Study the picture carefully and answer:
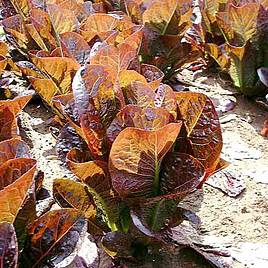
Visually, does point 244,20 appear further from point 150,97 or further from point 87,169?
point 87,169

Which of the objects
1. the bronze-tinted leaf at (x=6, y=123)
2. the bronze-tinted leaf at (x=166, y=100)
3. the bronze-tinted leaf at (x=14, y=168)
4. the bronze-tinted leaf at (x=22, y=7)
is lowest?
the bronze-tinted leaf at (x=22, y=7)

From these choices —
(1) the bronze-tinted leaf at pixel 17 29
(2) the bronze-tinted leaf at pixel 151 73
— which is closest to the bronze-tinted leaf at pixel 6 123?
(2) the bronze-tinted leaf at pixel 151 73

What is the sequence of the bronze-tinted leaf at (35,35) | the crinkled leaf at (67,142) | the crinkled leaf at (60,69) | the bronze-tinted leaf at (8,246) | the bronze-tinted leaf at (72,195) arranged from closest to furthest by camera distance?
the bronze-tinted leaf at (8,246) < the bronze-tinted leaf at (72,195) < the crinkled leaf at (67,142) < the crinkled leaf at (60,69) < the bronze-tinted leaf at (35,35)

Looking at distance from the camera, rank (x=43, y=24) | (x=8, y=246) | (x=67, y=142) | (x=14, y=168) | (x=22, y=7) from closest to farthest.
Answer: (x=8, y=246) < (x=14, y=168) < (x=67, y=142) < (x=43, y=24) < (x=22, y=7)

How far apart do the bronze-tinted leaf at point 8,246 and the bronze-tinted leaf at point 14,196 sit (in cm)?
6

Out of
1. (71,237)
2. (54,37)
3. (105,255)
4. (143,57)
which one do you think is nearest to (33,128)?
(54,37)

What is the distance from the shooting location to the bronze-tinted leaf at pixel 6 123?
1.70 m

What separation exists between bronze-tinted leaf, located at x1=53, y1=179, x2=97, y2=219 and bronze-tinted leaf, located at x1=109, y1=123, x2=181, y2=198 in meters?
0.16

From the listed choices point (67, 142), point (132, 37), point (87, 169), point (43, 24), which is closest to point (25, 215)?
point (87, 169)

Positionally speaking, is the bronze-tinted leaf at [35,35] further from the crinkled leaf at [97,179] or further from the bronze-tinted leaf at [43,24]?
the crinkled leaf at [97,179]

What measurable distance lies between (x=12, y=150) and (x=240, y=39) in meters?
1.62

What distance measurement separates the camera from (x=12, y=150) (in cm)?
151

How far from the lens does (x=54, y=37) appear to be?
2463mm

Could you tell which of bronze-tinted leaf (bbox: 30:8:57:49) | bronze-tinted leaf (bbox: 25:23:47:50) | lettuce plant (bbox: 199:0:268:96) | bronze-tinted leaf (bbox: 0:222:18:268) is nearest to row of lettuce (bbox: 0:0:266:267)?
bronze-tinted leaf (bbox: 0:222:18:268)
